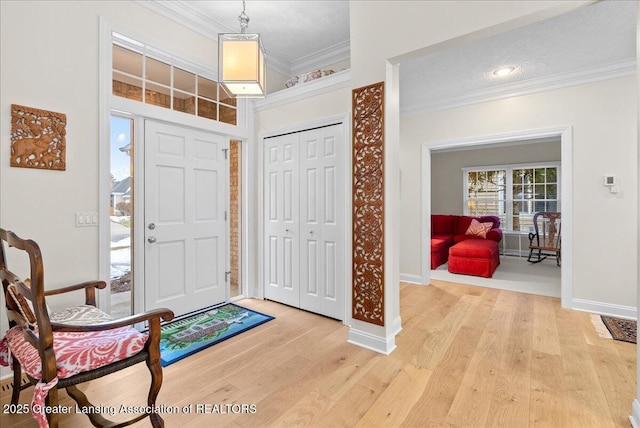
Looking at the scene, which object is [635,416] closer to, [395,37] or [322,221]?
[322,221]

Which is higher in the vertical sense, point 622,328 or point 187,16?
point 187,16

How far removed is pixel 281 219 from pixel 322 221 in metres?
0.61

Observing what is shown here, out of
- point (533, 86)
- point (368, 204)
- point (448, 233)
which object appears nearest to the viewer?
point (368, 204)

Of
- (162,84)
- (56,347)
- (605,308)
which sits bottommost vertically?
(605,308)

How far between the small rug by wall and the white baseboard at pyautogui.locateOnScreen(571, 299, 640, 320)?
0.34 feet

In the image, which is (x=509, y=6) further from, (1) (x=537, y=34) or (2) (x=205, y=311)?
(2) (x=205, y=311)

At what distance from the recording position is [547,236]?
634cm

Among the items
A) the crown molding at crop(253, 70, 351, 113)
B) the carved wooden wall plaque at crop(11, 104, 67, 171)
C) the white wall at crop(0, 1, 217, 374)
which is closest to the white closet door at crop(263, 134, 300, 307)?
the crown molding at crop(253, 70, 351, 113)

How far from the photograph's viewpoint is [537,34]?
289 centimetres

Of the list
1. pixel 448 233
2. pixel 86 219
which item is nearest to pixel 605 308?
pixel 448 233

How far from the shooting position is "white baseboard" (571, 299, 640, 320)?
3.21m

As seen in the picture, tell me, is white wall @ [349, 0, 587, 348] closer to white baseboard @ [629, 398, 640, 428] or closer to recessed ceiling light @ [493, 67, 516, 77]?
white baseboard @ [629, 398, 640, 428]

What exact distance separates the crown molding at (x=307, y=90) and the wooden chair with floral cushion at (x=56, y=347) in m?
2.50

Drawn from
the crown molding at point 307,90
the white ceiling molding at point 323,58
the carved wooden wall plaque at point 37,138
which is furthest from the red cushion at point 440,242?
the carved wooden wall plaque at point 37,138
